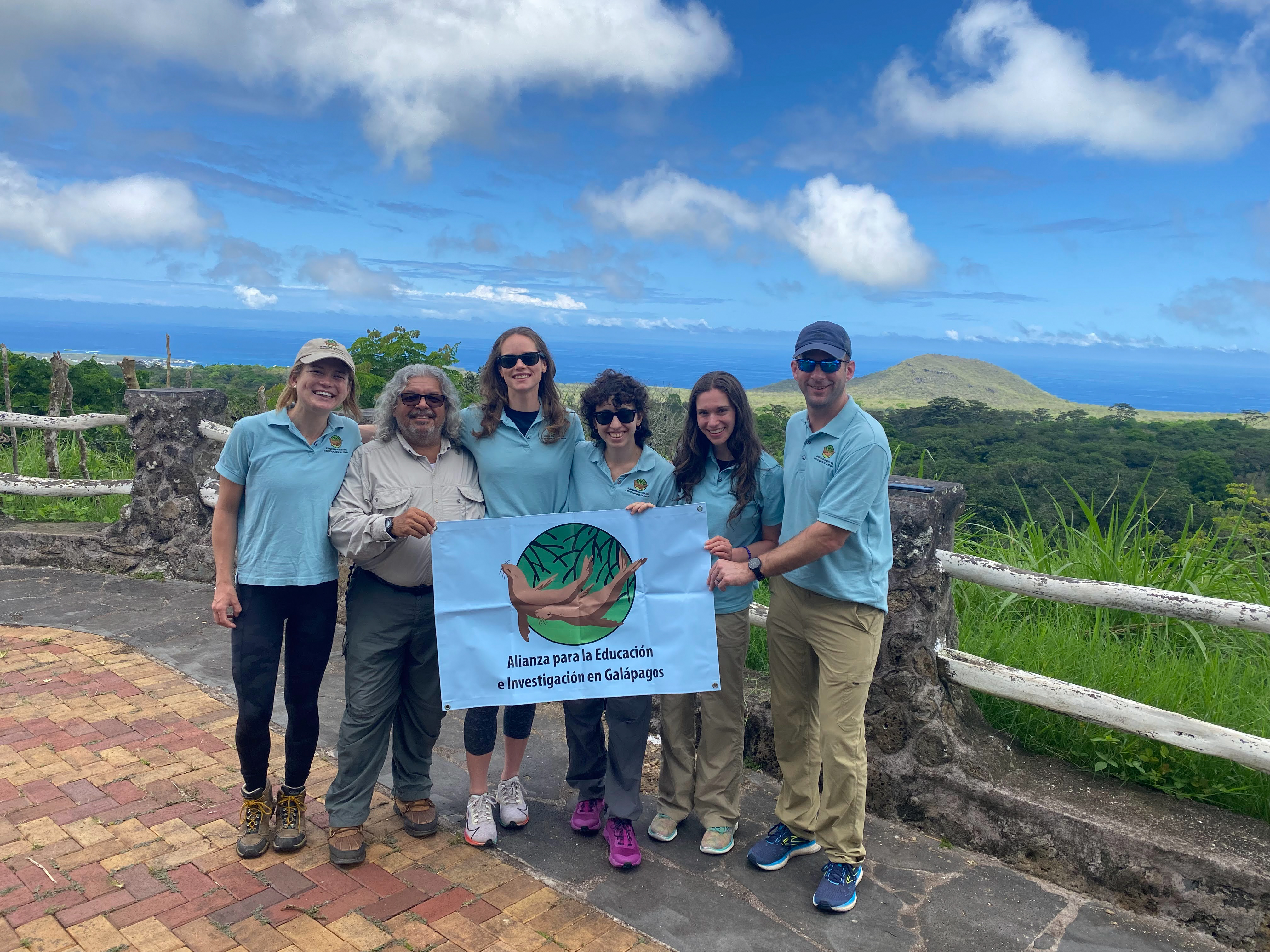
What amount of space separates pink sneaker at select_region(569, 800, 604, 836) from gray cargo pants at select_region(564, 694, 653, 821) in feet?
0.30

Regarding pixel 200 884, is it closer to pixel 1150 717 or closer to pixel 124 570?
pixel 1150 717

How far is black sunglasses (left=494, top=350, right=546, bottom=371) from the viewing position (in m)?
3.71

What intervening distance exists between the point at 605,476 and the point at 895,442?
2620mm

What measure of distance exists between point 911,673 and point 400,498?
2465mm

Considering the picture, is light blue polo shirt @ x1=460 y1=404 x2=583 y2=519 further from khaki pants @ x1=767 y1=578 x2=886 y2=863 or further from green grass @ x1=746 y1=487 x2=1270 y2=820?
green grass @ x1=746 y1=487 x2=1270 y2=820

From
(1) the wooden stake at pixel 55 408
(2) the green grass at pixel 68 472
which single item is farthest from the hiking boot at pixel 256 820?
(1) the wooden stake at pixel 55 408

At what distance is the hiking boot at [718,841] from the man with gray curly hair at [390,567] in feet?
4.59

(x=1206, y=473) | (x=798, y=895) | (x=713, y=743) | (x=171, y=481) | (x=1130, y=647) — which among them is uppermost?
(x=1206, y=473)

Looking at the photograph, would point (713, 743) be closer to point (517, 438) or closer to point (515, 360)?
point (517, 438)

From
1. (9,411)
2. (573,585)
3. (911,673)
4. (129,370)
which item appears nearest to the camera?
(573,585)

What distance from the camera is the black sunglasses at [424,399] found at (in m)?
3.57

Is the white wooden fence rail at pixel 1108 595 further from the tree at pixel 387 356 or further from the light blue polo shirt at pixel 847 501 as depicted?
the tree at pixel 387 356

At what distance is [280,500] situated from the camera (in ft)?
11.5

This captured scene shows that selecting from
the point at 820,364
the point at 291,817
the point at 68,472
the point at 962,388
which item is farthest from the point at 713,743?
the point at 962,388
